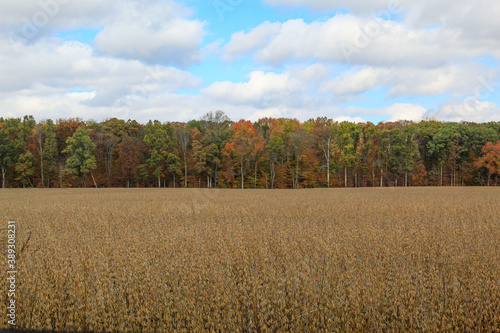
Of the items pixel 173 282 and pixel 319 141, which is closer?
pixel 173 282

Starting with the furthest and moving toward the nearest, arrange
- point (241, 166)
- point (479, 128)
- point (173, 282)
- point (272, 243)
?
point (479, 128) < point (241, 166) < point (272, 243) < point (173, 282)

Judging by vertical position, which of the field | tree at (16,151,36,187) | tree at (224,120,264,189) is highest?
tree at (224,120,264,189)

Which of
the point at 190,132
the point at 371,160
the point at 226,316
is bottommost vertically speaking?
the point at 226,316

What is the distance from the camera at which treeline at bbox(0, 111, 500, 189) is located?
60562 millimetres

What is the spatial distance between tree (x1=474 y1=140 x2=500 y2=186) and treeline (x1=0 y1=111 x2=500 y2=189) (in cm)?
17

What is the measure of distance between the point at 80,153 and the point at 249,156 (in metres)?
30.1

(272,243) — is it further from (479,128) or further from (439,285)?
(479,128)

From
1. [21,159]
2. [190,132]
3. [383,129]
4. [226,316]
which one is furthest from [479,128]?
[21,159]

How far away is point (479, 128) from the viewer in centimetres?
6450

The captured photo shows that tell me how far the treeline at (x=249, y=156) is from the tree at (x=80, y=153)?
17cm

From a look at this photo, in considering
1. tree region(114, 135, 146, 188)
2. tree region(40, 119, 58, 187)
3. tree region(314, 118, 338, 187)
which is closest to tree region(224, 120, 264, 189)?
tree region(314, 118, 338, 187)

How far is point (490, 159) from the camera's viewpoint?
198 feet

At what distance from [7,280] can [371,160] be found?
215 ft

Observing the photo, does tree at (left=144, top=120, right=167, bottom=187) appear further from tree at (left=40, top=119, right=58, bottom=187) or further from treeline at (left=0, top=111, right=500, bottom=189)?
tree at (left=40, top=119, right=58, bottom=187)
